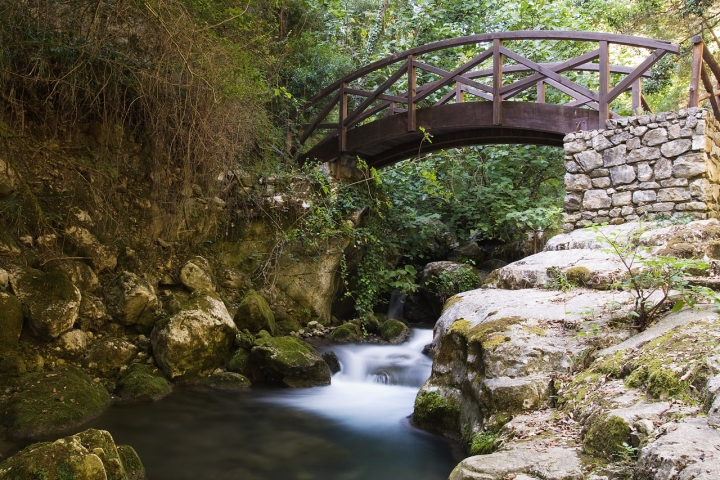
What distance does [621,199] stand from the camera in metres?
6.73

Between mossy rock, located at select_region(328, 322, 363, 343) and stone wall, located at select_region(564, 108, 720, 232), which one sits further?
mossy rock, located at select_region(328, 322, 363, 343)

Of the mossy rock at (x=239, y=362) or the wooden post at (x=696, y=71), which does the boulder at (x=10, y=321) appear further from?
the wooden post at (x=696, y=71)

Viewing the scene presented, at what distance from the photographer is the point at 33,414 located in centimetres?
452

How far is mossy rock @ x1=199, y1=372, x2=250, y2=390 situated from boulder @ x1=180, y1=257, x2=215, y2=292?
56.0 inches

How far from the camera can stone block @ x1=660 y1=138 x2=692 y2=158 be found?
628 cm

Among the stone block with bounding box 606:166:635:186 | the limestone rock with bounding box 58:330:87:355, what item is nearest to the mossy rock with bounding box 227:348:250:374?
the limestone rock with bounding box 58:330:87:355

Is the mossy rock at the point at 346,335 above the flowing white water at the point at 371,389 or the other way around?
above

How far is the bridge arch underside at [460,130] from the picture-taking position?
24.0ft

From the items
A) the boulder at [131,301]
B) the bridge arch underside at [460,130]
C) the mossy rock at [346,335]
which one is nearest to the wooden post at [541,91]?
the bridge arch underside at [460,130]

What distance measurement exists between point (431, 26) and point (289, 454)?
9.77 m

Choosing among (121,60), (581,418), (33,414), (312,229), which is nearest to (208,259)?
(312,229)

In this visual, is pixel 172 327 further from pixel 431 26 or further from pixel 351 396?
pixel 431 26

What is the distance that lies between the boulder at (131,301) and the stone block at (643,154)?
615 centimetres

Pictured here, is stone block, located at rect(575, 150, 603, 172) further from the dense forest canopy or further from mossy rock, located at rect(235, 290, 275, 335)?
mossy rock, located at rect(235, 290, 275, 335)
